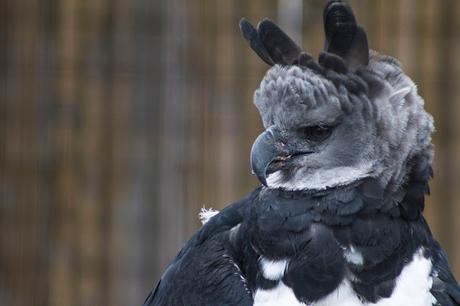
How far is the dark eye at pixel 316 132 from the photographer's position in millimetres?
2729

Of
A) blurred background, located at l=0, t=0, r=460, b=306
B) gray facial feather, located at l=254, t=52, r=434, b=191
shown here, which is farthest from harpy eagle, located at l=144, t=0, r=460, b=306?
blurred background, located at l=0, t=0, r=460, b=306

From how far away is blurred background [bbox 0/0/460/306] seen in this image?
4695mm

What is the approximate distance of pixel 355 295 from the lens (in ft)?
8.57

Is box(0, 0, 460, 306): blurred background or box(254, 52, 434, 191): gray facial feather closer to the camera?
box(254, 52, 434, 191): gray facial feather

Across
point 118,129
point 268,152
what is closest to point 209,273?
point 268,152

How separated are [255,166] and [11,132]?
2332 mm

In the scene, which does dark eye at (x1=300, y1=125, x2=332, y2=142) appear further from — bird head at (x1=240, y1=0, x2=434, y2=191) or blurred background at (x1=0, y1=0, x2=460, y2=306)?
blurred background at (x1=0, y1=0, x2=460, y2=306)

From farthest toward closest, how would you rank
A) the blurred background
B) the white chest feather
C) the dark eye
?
the blurred background, the dark eye, the white chest feather

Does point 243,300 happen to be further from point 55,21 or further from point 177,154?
point 55,21

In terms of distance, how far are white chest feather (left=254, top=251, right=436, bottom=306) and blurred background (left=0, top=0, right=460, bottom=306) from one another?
6.69 ft

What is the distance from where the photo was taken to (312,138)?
2756 millimetres

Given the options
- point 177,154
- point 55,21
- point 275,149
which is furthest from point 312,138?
point 55,21

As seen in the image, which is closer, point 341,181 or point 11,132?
point 341,181

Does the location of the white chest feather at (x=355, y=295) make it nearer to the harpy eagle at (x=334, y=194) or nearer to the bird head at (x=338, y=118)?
the harpy eagle at (x=334, y=194)
